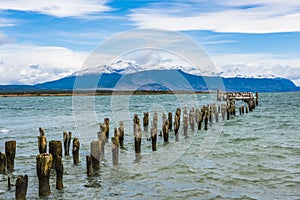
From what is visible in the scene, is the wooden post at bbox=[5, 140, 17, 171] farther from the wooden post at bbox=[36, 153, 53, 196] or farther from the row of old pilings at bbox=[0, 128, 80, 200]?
the wooden post at bbox=[36, 153, 53, 196]

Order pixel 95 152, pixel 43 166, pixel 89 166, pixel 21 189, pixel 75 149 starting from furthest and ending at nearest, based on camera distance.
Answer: pixel 75 149
pixel 95 152
pixel 89 166
pixel 43 166
pixel 21 189

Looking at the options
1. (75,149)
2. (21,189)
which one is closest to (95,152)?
(75,149)

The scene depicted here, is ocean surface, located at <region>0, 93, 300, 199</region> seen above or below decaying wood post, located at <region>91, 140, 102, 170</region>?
below

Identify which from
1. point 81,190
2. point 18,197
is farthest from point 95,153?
point 18,197

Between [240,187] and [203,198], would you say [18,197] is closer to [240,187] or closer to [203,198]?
[203,198]

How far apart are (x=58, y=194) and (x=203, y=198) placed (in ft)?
18.4

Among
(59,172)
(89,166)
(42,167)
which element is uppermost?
(42,167)

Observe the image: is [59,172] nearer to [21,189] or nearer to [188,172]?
[21,189]

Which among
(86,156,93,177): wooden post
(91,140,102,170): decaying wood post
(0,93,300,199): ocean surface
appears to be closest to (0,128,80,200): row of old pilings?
(0,93,300,199): ocean surface

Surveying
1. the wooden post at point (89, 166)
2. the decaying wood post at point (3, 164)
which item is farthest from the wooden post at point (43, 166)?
the decaying wood post at point (3, 164)

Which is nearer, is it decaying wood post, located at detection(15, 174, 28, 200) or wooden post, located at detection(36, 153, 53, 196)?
decaying wood post, located at detection(15, 174, 28, 200)

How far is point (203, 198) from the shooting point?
15.8m

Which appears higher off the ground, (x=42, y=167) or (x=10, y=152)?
(x=42, y=167)

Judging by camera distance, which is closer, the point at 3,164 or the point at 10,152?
the point at 3,164
